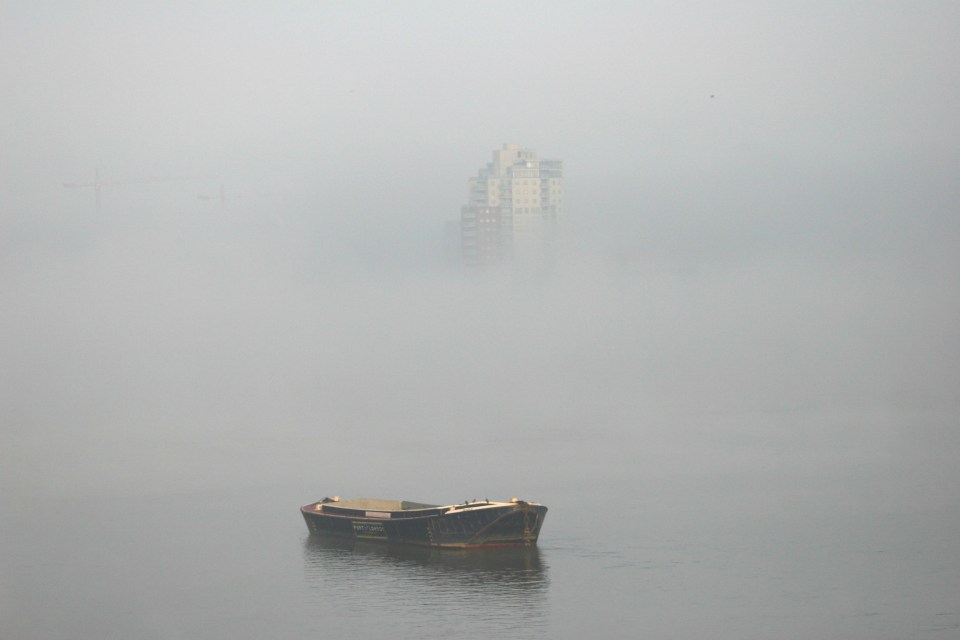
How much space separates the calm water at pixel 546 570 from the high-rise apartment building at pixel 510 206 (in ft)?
323

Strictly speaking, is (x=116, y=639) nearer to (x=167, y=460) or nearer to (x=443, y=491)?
(x=443, y=491)

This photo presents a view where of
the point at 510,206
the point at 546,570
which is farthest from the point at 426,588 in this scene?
the point at 510,206

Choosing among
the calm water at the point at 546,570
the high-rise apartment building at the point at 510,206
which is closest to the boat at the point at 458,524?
the calm water at the point at 546,570

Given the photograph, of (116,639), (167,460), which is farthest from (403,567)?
(167,460)

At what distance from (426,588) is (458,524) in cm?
540

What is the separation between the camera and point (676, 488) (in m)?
64.3

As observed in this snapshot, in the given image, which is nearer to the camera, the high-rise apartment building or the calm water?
the calm water

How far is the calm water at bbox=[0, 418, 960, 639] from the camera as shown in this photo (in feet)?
131

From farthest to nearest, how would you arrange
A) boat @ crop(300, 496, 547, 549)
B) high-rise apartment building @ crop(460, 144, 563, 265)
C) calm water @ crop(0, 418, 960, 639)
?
high-rise apartment building @ crop(460, 144, 563, 265), boat @ crop(300, 496, 547, 549), calm water @ crop(0, 418, 960, 639)

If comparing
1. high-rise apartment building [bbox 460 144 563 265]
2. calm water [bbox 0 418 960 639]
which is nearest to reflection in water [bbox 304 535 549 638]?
calm water [bbox 0 418 960 639]

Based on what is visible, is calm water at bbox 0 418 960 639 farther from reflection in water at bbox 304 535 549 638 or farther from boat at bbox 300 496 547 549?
boat at bbox 300 496 547 549

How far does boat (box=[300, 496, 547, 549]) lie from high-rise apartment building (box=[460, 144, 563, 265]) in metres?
109

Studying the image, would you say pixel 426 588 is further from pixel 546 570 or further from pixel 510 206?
pixel 510 206

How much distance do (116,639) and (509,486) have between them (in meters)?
31.3
